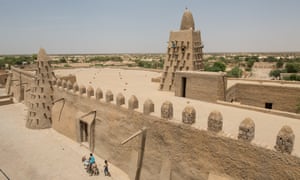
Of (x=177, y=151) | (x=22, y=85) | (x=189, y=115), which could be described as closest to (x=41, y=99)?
(x=22, y=85)

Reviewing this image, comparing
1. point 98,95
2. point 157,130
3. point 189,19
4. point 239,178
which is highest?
point 189,19

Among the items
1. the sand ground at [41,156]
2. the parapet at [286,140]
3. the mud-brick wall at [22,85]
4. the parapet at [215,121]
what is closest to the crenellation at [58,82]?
the sand ground at [41,156]

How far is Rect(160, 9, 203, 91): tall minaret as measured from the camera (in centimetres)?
1474

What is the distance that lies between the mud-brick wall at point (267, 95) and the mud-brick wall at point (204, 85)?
1.97 meters

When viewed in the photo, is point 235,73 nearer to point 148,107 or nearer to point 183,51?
point 183,51

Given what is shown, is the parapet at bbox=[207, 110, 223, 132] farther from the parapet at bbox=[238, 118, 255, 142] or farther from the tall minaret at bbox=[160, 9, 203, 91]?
the tall minaret at bbox=[160, 9, 203, 91]

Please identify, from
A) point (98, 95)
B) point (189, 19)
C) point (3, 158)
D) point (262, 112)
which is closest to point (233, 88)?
point (262, 112)

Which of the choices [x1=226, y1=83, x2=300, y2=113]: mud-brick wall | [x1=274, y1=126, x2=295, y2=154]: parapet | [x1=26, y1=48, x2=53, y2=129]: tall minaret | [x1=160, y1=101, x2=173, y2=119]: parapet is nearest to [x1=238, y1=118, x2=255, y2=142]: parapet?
[x1=274, y1=126, x2=295, y2=154]: parapet

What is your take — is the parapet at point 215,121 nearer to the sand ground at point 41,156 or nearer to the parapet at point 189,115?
the parapet at point 189,115

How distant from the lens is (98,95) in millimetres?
12570

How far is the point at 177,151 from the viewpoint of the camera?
874 cm

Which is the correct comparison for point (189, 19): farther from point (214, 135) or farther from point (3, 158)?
point (3, 158)

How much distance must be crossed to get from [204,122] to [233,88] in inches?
278

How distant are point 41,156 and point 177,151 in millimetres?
8661
